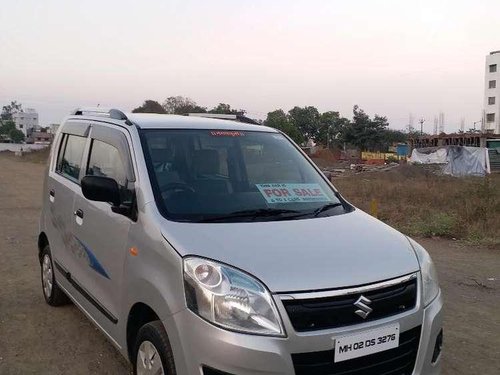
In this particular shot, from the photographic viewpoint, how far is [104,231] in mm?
3611

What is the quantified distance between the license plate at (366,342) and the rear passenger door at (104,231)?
149 centimetres

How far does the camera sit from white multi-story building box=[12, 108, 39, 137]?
5615 inches

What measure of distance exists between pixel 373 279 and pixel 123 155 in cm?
195

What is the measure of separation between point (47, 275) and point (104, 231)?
202 centimetres

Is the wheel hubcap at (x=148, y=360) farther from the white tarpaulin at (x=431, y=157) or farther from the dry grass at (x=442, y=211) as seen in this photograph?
the white tarpaulin at (x=431, y=157)

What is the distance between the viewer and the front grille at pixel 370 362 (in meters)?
2.47

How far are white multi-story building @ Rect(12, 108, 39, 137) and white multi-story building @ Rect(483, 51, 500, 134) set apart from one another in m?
111

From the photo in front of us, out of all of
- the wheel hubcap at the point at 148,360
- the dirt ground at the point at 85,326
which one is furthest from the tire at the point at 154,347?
the dirt ground at the point at 85,326

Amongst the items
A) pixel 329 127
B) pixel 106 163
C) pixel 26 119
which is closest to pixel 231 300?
pixel 106 163

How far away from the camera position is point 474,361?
4098mm

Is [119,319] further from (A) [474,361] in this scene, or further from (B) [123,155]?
(A) [474,361]

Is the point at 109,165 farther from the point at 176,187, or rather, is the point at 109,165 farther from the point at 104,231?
the point at 176,187

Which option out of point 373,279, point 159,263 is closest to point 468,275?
point 373,279

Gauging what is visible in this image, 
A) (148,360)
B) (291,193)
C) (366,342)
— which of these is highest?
(291,193)
